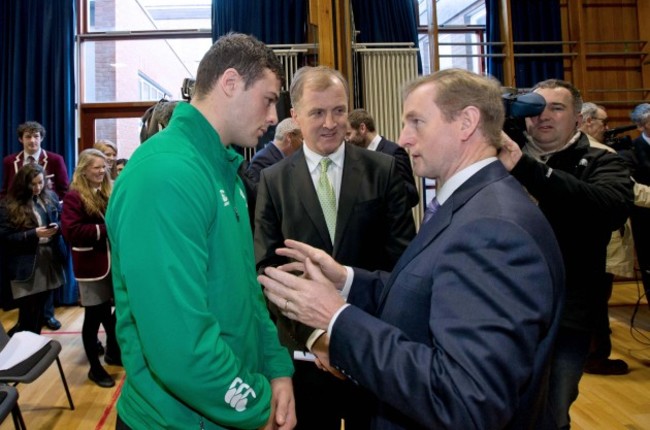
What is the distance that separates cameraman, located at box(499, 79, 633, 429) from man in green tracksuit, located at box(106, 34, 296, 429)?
0.95 metres

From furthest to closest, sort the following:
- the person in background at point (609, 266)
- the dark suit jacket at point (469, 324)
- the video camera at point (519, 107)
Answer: the person in background at point (609, 266) → the video camera at point (519, 107) → the dark suit jacket at point (469, 324)

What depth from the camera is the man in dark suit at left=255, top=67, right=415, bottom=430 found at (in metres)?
1.95

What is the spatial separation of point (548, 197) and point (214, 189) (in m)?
1.17

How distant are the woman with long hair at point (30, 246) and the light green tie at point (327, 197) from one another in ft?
9.65

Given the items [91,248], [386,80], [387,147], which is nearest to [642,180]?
[387,147]

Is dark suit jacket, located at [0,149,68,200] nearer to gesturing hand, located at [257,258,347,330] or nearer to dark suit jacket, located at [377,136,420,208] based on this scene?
dark suit jacket, located at [377,136,420,208]

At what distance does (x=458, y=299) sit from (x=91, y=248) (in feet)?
11.4

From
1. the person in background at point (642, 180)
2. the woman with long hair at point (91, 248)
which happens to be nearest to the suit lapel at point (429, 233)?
the woman with long hair at point (91, 248)

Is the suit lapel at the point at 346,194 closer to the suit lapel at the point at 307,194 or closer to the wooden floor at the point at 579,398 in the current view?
the suit lapel at the point at 307,194

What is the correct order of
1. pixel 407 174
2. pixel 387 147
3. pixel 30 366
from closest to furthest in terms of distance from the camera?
pixel 30 366, pixel 407 174, pixel 387 147

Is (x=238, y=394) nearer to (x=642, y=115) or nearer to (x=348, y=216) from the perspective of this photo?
(x=348, y=216)

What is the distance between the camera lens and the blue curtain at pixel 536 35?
6664mm

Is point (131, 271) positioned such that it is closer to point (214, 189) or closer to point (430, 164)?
point (214, 189)

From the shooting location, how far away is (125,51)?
6965 millimetres
